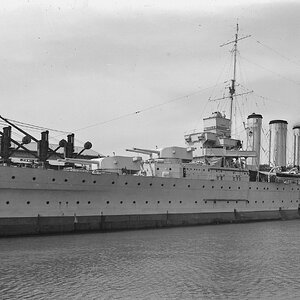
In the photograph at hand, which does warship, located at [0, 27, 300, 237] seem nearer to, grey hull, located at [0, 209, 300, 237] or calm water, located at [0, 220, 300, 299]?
grey hull, located at [0, 209, 300, 237]

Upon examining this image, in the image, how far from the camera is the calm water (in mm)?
11258

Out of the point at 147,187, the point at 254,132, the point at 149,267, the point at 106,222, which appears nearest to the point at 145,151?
the point at 147,187

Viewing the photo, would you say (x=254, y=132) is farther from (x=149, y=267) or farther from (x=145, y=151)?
(x=149, y=267)

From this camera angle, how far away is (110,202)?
24109 millimetres

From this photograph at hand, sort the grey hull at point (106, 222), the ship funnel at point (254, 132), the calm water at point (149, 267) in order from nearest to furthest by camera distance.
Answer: the calm water at point (149, 267)
the grey hull at point (106, 222)
the ship funnel at point (254, 132)

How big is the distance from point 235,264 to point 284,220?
20.6 metres

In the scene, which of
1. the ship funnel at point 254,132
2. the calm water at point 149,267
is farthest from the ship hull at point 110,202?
the ship funnel at point 254,132

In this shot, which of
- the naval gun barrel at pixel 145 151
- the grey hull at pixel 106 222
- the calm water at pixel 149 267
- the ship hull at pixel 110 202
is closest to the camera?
the calm water at pixel 149 267

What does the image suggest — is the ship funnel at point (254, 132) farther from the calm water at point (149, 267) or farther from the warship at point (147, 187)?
the calm water at point (149, 267)

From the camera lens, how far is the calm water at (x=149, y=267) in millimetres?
11258

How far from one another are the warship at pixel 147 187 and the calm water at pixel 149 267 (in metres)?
1.96


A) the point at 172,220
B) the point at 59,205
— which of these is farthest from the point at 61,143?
the point at 172,220

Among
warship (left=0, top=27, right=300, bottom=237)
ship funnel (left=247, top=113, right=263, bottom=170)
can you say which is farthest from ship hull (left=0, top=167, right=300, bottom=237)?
ship funnel (left=247, top=113, right=263, bottom=170)

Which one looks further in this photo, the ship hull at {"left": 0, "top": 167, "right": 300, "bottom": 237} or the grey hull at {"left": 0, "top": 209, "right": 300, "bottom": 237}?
the ship hull at {"left": 0, "top": 167, "right": 300, "bottom": 237}
